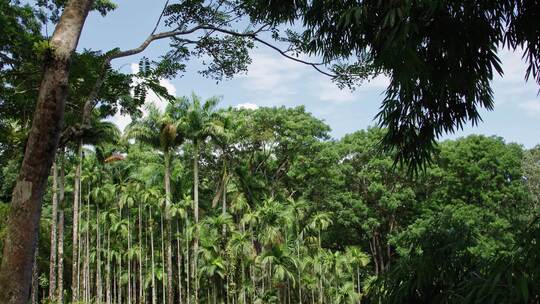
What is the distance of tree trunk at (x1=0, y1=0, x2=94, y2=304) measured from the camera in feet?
11.0

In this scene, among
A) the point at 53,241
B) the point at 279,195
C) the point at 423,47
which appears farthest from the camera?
the point at 279,195

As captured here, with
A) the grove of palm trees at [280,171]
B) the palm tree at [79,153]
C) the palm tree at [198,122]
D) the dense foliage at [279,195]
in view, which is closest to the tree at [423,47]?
the grove of palm trees at [280,171]

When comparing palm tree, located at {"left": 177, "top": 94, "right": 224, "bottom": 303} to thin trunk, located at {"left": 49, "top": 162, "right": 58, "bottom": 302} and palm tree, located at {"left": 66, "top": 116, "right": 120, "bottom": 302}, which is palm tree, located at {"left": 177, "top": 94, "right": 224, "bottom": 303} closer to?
palm tree, located at {"left": 66, "top": 116, "right": 120, "bottom": 302}

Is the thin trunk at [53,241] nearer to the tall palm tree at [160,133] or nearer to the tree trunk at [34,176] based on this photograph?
the tall palm tree at [160,133]

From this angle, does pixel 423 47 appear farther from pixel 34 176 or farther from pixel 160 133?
pixel 160 133

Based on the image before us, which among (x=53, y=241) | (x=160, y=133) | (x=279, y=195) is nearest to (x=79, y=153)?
(x=53, y=241)

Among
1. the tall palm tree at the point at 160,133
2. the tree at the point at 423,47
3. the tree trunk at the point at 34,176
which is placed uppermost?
the tall palm tree at the point at 160,133

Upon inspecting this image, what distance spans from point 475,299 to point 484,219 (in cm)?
2619

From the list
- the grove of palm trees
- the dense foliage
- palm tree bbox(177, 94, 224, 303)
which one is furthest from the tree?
palm tree bbox(177, 94, 224, 303)

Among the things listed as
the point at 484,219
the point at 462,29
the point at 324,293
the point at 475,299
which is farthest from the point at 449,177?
the point at 475,299

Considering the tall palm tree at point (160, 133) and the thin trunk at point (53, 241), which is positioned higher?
the tall palm tree at point (160, 133)

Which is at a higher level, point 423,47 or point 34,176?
point 423,47

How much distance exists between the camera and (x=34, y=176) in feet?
11.5

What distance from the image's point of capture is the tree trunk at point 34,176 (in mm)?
3365
